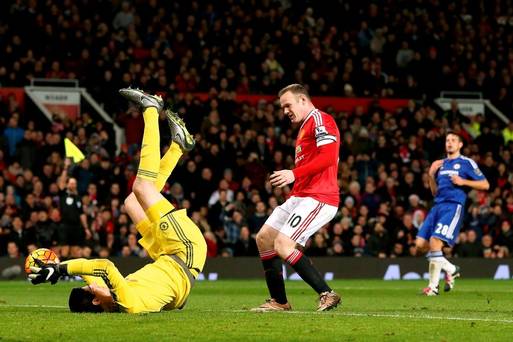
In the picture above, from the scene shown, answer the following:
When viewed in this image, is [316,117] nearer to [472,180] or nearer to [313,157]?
[313,157]

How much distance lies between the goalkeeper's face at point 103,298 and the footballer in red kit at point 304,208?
1.72 metres

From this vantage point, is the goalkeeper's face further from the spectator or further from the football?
the spectator

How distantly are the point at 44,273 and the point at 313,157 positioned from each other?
10.2ft

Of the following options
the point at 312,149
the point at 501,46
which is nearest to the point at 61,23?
the point at 501,46

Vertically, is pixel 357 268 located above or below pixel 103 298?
below

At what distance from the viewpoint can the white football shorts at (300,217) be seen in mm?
11727

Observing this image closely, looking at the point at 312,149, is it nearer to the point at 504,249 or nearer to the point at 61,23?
the point at 504,249

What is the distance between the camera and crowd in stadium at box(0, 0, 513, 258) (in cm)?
2436

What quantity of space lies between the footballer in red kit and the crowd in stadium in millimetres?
11559

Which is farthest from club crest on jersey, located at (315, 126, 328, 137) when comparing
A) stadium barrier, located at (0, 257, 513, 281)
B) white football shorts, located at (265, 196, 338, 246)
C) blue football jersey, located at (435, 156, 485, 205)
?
stadium barrier, located at (0, 257, 513, 281)

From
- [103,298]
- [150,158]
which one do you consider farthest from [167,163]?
[103,298]

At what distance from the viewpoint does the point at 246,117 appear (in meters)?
27.6

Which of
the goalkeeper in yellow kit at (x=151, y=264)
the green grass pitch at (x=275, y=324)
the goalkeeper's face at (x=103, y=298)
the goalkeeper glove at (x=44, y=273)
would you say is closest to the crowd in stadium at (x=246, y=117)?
the green grass pitch at (x=275, y=324)

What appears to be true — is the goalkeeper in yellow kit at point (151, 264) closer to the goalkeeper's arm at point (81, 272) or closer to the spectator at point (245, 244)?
the goalkeeper's arm at point (81, 272)
